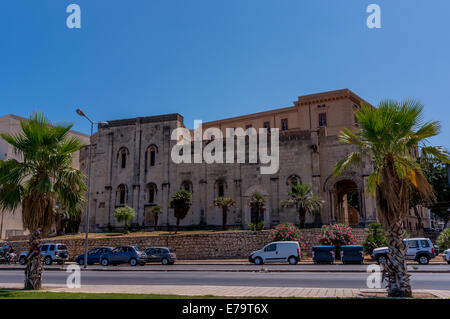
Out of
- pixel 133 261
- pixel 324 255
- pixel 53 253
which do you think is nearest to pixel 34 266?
pixel 133 261

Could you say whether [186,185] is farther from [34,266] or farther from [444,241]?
[34,266]

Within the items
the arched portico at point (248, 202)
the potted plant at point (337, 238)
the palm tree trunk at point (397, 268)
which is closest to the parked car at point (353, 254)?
the potted plant at point (337, 238)

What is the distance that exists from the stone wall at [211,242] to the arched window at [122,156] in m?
15.8

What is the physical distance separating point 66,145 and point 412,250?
72.8 ft

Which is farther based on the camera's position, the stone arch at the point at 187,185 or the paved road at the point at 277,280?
the stone arch at the point at 187,185

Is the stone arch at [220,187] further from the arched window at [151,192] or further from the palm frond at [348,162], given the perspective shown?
the palm frond at [348,162]

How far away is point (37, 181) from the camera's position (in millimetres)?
12898

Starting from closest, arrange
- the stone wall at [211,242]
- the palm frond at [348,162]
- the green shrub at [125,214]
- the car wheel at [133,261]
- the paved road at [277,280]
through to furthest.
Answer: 1. the palm frond at [348,162]
2. the paved road at [277,280]
3. the car wheel at [133,261]
4. the stone wall at [211,242]
5. the green shrub at [125,214]

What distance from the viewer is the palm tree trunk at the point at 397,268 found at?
958 centimetres

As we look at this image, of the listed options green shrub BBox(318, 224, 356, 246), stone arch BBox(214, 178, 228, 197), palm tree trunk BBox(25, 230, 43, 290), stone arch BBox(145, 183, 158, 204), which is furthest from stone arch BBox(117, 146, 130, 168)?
palm tree trunk BBox(25, 230, 43, 290)

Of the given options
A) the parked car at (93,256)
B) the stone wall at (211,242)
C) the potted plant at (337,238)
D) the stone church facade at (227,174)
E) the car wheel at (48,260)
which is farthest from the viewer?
the stone church facade at (227,174)

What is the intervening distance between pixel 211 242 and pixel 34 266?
2100 cm
